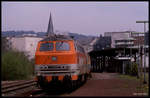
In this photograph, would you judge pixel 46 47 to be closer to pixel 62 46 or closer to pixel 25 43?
pixel 62 46

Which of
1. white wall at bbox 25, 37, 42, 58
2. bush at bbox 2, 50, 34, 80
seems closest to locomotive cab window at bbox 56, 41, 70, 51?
bush at bbox 2, 50, 34, 80

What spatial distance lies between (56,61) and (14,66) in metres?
16.4

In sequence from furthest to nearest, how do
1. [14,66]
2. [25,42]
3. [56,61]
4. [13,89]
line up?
[25,42]
[14,66]
[13,89]
[56,61]

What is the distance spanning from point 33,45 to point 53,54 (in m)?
71.0

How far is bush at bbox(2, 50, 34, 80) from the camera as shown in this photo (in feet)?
100

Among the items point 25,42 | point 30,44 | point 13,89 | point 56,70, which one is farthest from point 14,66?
point 30,44

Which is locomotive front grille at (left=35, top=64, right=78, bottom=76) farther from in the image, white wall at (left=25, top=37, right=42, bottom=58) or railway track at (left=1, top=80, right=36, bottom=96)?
white wall at (left=25, top=37, right=42, bottom=58)

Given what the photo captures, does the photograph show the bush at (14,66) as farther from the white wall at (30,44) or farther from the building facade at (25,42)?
the white wall at (30,44)

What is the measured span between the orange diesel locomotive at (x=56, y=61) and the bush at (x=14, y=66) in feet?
49.6

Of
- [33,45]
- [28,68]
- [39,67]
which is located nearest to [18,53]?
[28,68]

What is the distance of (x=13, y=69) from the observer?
3088cm

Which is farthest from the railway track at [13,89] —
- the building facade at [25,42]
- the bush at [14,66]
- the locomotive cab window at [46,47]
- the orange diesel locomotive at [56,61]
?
the building facade at [25,42]

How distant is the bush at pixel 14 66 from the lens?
3059 centimetres

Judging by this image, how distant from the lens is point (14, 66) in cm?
3102
